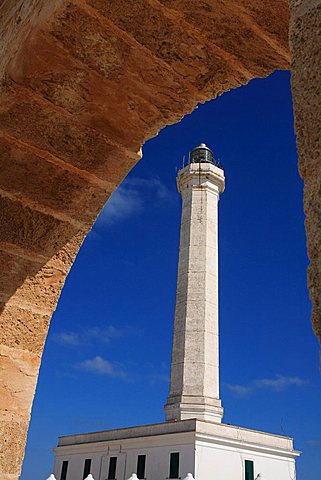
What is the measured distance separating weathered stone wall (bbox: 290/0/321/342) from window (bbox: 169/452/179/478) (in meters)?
16.5

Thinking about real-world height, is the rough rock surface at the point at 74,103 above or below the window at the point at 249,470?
below

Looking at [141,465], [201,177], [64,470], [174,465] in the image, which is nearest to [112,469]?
[141,465]

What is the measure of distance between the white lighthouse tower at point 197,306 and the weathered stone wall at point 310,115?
15.6 meters

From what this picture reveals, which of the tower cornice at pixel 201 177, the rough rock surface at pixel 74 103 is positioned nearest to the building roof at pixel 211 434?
the tower cornice at pixel 201 177

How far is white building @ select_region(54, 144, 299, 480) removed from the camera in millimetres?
15656

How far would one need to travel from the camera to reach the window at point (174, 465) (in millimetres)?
15889

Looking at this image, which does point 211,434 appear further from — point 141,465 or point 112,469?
point 112,469

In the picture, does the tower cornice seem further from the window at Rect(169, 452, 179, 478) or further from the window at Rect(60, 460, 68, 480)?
the window at Rect(60, 460, 68, 480)

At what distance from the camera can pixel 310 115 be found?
0.93m

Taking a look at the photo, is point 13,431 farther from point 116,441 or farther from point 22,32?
point 116,441

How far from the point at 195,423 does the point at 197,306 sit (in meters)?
3.81

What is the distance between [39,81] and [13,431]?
158 centimetres

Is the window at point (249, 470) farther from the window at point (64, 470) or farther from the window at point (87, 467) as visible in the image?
the window at point (64, 470)

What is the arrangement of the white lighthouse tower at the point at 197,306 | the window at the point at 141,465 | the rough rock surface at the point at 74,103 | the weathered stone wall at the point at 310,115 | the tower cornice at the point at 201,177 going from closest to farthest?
the weathered stone wall at the point at 310,115
the rough rock surface at the point at 74,103
the white lighthouse tower at the point at 197,306
the window at the point at 141,465
the tower cornice at the point at 201,177
